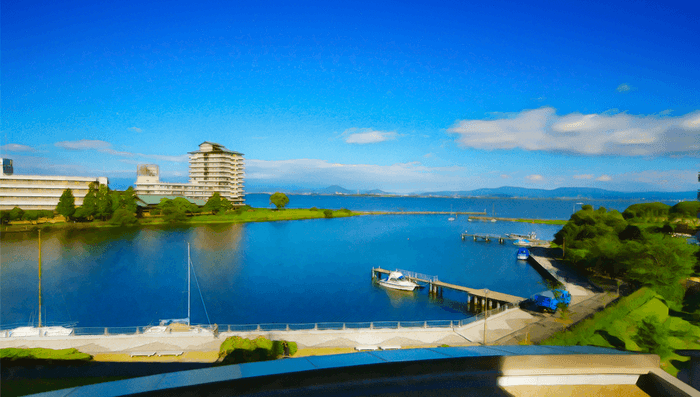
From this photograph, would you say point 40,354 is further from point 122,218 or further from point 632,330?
point 122,218

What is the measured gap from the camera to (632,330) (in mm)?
15508

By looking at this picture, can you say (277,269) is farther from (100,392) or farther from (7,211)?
(7,211)

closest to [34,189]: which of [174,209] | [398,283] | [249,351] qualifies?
[174,209]

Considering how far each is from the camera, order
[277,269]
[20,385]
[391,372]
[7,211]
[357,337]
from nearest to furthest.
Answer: [391,372]
[20,385]
[357,337]
[277,269]
[7,211]

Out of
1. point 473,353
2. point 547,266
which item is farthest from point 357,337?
point 547,266

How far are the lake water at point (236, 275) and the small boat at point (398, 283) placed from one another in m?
0.79

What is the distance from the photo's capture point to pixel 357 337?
17734mm

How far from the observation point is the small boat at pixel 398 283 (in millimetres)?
31133

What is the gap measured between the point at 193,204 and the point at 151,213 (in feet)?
25.7

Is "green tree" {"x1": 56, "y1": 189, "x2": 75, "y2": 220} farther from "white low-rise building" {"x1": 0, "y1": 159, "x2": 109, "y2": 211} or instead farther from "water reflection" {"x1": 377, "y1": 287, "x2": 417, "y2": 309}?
"water reflection" {"x1": 377, "y1": 287, "x2": 417, "y2": 309}

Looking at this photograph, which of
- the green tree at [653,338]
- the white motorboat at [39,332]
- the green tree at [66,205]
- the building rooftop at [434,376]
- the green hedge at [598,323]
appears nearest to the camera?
the building rooftop at [434,376]

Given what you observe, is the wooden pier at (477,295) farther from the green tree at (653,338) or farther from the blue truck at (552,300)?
the green tree at (653,338)

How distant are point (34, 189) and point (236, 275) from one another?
49927 mm

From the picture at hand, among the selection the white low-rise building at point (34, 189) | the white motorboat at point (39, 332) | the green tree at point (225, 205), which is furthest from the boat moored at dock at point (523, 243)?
the white low-rise building at point (34, 189)
